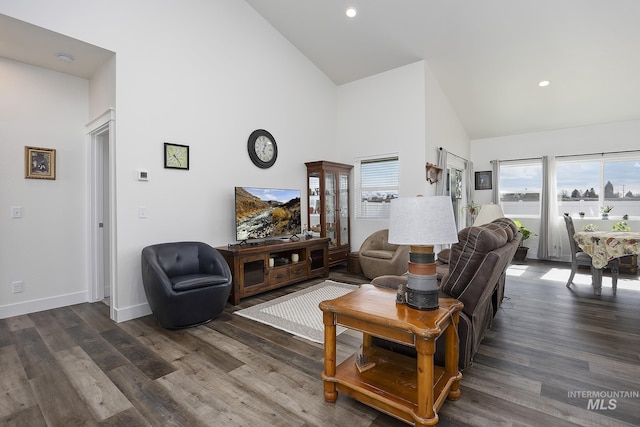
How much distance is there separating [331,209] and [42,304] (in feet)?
13.5

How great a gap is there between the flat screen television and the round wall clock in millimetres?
518

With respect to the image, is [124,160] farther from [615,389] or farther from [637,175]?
[637,175]

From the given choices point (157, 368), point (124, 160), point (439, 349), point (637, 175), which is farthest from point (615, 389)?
point (637, 175)

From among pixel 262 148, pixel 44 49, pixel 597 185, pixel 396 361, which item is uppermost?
pixel 44 49

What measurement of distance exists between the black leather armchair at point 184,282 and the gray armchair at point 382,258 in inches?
92.4

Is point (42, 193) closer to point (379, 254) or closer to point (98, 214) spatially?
point (98, 214)

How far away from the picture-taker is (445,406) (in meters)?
1.84

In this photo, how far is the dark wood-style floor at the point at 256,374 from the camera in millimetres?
1770

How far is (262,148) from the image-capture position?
185 inches

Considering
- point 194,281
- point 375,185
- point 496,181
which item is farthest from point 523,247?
point 194,281

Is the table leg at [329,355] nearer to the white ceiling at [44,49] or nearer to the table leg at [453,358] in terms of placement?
the table leg at [453,358]

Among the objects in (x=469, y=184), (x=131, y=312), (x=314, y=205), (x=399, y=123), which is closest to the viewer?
(x=131, y=312)

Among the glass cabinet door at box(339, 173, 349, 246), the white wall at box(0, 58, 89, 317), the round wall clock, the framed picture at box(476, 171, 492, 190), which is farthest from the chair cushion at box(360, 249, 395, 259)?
the white wall at box(0, 58, 89, 317)

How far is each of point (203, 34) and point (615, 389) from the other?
520 cm
